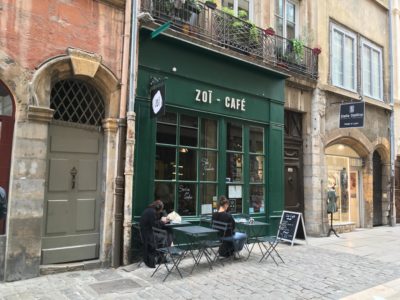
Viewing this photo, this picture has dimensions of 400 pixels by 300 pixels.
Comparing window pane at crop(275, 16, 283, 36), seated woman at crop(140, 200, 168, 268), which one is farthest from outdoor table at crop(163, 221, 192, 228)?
window pane at crop(275, 16, 283, 36)

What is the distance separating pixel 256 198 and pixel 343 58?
6.38 m

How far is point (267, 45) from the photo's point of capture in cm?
1005

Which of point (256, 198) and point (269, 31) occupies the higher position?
point (269, 31)

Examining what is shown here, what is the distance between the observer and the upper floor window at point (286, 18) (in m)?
10.9

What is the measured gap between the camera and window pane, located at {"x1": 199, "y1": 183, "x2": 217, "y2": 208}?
334 inches

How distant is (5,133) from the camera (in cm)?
573

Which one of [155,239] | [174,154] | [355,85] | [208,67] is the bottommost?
[155,239]

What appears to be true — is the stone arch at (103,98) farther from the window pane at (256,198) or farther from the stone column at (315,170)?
the stone column at (315,170)

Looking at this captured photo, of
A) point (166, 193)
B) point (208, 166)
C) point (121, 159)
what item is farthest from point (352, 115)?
point (121, 159)

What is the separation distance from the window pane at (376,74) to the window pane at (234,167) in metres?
7.85

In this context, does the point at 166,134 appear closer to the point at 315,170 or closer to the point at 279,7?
the point at 315,170

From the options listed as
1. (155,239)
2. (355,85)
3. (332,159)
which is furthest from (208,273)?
(355,85)

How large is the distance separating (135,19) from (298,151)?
649 centimetres

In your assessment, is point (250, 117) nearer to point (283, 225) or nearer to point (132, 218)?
point (283, 225)
